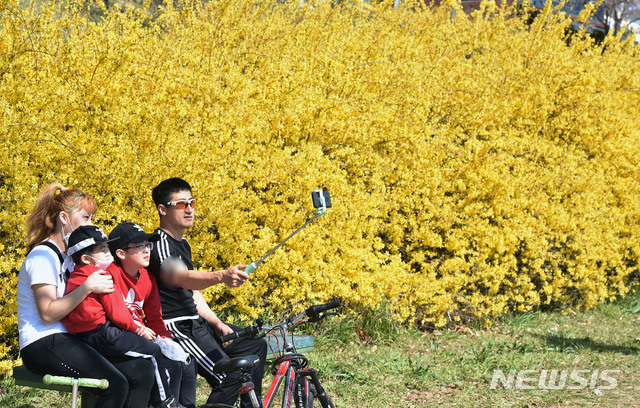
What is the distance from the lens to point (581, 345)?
6.70m

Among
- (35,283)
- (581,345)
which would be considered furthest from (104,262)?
(581,345)

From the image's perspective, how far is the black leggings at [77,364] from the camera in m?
2.83

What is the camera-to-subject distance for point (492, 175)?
7113 mm

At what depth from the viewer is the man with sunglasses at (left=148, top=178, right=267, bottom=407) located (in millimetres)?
Answer: 3270

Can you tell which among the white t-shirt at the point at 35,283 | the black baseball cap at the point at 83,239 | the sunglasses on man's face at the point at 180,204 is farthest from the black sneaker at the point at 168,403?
the sunglasses on man's face at the point at 180,204

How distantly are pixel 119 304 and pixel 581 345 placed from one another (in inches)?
209

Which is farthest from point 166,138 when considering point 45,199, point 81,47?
point 45,199

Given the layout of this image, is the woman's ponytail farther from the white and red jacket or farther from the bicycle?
the bicycle

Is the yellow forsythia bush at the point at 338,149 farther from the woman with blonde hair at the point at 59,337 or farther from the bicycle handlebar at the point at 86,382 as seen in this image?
the bicycle handlebar at the point at 86,382

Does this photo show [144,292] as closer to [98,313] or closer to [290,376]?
[98,313]

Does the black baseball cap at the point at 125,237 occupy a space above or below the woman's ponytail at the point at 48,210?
below

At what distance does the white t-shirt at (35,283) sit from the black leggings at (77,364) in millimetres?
41

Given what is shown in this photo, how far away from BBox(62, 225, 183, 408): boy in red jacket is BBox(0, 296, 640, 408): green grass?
5.85ft

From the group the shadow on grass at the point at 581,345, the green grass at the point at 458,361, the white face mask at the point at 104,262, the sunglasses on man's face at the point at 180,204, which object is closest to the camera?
the white face mask at the point at 104,262
